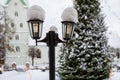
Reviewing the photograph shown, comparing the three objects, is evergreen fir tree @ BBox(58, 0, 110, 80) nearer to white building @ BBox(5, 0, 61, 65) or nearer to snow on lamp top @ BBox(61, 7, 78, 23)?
snow on lamp top @ BBox(61, 7, 78, 23)

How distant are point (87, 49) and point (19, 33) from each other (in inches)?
1104

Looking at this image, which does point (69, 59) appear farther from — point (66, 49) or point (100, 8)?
point (100, 8)

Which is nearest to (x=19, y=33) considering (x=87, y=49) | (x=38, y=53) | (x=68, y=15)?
(x=38, y=53)

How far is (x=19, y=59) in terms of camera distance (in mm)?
38938

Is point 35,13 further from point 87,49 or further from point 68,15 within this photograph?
point 87,49

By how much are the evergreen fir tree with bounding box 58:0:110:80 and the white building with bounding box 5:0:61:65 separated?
88.0 ft

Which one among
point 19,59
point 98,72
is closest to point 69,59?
point 98,72

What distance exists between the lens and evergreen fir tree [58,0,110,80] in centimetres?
1112

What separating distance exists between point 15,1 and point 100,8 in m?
30.5

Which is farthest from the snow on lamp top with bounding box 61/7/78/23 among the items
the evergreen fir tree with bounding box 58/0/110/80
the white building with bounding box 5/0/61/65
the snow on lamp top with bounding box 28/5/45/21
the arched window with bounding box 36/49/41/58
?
the arched window with bounding box 36/49/41/58

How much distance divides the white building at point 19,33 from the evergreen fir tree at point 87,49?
2681cm

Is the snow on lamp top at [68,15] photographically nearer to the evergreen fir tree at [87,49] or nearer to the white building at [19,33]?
the evergreen fir tree at [87,49]

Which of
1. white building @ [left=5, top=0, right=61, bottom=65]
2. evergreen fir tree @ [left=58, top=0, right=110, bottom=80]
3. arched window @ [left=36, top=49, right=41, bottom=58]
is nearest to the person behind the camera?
evergreen fir tree @ [left=58, top=0, right=110, bottom=80]

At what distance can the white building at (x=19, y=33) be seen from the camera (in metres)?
38.2
